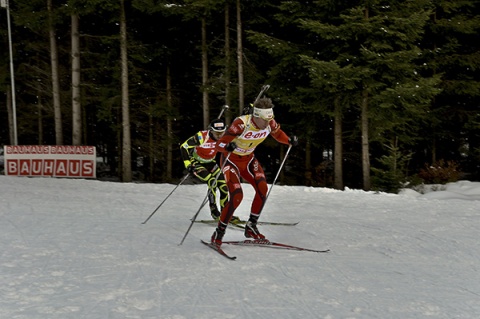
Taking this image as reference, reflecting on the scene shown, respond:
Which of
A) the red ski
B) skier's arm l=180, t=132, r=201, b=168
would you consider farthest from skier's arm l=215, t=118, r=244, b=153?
skier's arm l=180, t=132, r=201, b=168

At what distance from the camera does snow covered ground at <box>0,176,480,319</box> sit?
404 centimetres

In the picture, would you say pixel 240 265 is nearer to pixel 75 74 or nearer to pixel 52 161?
pixel 52 161

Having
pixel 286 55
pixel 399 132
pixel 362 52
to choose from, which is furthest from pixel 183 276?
pixel 399 132

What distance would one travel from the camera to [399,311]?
401 cm

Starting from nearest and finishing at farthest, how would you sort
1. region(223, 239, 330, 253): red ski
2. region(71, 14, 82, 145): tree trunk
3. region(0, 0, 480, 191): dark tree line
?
region(223, 239, 330, 253): red ski < region(0, 0, 480, 191): dark tree line < region(71, 14, 82, 145): tree trunk

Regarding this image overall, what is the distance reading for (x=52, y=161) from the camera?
51.5ft

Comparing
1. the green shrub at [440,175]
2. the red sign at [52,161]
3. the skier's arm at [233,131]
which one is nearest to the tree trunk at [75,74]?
the red sign at [52,161]

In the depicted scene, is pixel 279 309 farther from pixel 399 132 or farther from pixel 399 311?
pixel 399 132

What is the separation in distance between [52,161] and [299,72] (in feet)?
31.1

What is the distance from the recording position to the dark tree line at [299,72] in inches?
534

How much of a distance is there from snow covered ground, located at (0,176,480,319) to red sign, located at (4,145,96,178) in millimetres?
5908

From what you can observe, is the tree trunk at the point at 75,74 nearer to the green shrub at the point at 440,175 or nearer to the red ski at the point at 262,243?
the red ski at the point at 262,243

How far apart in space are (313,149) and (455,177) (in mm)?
7116

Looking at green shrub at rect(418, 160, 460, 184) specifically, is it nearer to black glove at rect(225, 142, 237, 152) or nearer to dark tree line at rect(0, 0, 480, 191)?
dark tree line at rect(0, 0, 480, 191)
